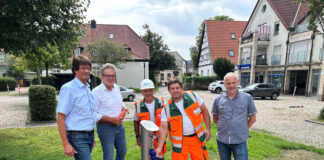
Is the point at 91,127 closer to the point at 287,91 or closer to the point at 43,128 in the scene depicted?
the point at 43,128

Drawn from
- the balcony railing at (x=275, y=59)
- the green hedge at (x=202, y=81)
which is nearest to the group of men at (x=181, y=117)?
the balcony railing at (x=275, y=59)

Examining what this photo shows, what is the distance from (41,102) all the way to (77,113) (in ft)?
21.6

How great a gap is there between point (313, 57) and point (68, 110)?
2245cm

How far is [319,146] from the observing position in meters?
4.77

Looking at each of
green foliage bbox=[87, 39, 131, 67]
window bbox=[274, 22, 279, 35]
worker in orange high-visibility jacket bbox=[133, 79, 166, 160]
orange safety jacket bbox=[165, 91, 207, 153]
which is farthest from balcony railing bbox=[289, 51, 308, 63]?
worker in orange high-visibility jacket bbox=[133, 79, 166, 160]

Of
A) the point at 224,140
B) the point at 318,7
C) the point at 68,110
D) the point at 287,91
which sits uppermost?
the point at 318,7

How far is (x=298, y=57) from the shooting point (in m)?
19.3

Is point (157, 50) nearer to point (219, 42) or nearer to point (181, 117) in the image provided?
point (219, 42)

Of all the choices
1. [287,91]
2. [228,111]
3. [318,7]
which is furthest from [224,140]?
[287,91]

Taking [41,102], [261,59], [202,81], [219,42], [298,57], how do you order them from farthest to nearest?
1. [219,42]
2. [202,81]
3. [261,59]
4. [298,57]
5. [41,102]

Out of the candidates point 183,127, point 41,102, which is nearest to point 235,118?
point 183,127

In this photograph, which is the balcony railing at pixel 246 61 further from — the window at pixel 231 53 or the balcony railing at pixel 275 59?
the window at pixel 231 53

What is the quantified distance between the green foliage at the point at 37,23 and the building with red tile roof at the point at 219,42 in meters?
26.5

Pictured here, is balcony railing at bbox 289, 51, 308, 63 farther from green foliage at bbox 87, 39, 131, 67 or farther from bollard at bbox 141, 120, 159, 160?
bollard at bbox 141, 120, 159, 160
